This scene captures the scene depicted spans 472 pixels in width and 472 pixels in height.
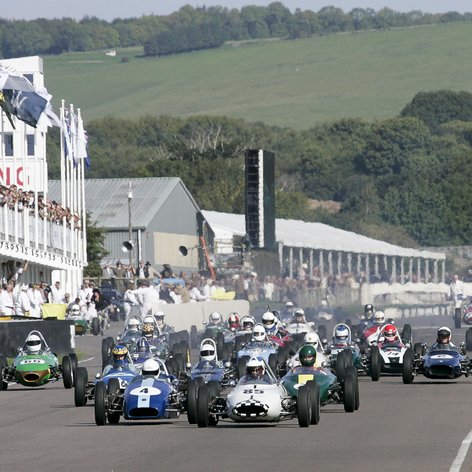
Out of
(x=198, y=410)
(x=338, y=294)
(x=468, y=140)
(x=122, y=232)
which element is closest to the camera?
(x=198, y=410)

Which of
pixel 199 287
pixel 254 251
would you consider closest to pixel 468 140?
pixel 254 251

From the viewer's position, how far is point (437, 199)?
13962 centimetres

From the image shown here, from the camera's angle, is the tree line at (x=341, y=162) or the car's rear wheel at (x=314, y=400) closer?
the car's rear wheel at (x=314, y=400)

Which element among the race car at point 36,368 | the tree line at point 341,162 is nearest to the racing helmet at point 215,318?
the race car at point 36,368

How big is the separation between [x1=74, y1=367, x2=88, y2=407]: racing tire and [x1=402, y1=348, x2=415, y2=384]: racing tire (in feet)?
23.2

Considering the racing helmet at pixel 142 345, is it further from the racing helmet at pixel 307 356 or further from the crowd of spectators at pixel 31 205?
the crowd of spectators at pixel 31 205

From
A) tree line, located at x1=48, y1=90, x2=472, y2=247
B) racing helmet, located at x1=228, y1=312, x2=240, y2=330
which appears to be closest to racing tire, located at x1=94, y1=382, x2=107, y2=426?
racing helmet, located at x1=228, y1=312, x2=240, y2=330

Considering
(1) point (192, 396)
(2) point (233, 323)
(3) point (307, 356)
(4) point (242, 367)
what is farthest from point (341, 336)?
(1) point (192, 396)

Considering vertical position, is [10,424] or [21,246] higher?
[21,246]

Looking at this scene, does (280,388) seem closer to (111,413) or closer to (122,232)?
(111,413)

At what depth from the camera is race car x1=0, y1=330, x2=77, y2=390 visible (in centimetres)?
3170

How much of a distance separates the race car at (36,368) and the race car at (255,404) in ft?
30.8

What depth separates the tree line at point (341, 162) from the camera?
138 metres

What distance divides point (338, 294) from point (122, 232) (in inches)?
996
